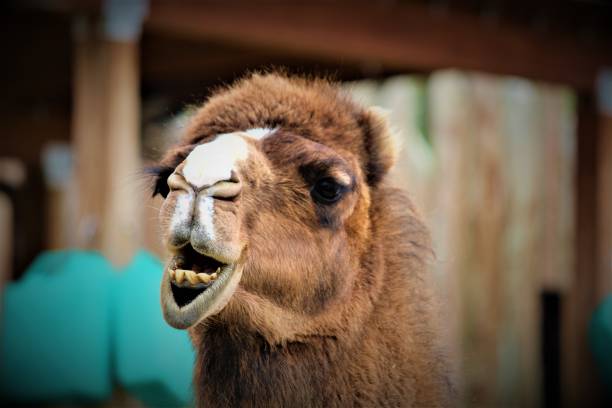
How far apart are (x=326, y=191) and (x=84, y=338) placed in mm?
2156

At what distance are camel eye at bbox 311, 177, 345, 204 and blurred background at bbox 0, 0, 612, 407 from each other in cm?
156

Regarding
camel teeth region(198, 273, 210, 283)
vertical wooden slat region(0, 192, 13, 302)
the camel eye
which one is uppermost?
the camel eye

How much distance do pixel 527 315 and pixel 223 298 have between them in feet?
18.3

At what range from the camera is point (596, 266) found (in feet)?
19.6

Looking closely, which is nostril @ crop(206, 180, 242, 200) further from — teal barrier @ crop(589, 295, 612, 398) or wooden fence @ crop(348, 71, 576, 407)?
wooden fence @ crop(348, 71, 576, 407)

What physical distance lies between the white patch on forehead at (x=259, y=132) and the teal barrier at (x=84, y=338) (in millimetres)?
1743

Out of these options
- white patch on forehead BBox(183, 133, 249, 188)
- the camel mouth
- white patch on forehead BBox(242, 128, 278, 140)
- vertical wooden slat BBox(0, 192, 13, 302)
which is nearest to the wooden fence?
white patch on forehead BBox(242, 128, 278, 140)

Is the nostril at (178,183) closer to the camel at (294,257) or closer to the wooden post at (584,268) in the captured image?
the camel at (294,257)

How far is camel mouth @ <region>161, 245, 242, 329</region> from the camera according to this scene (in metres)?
1.53

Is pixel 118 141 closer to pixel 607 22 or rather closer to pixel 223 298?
pixel 223 298

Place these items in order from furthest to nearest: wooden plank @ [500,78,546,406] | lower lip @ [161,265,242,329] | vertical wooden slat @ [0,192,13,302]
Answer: vertical wooden slat @ [0,192,13,302], wooden plank @ [500,78,546,406], lower lip @ [161,265,242,329]

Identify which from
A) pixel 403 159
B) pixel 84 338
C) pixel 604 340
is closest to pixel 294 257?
pixel 403 159

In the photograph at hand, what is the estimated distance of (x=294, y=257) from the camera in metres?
1.85

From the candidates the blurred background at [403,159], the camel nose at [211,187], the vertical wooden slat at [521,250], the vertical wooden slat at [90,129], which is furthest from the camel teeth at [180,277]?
the vertical wooden slat at [521,250]
